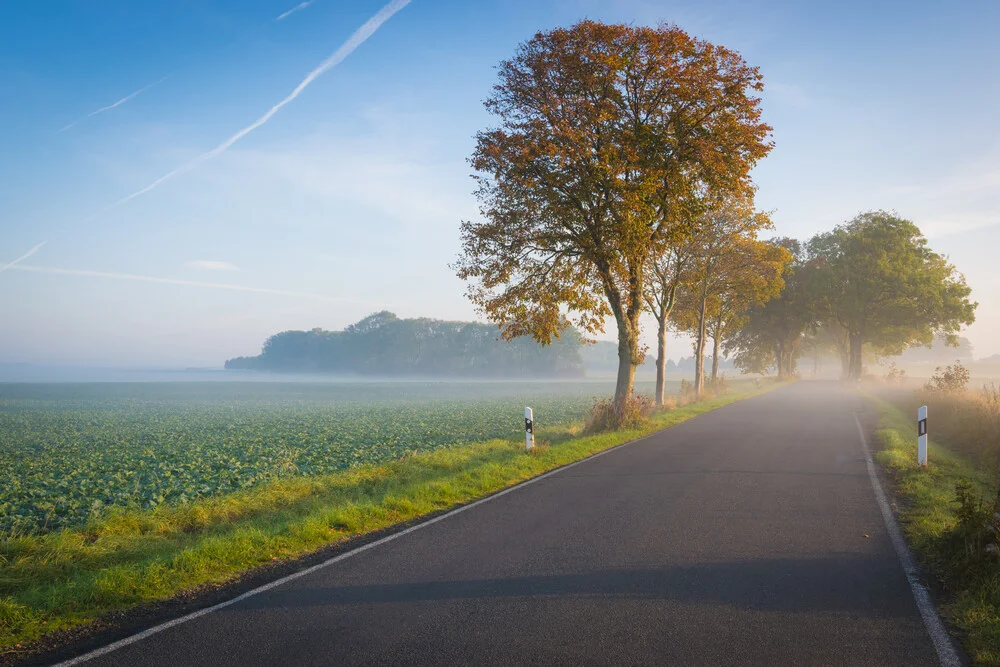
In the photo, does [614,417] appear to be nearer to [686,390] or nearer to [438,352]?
[686,390]

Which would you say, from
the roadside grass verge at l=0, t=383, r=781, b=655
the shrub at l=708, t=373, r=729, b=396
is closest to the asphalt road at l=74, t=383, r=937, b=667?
the roadside grass verge at l=0, t=383, r=781, b=655

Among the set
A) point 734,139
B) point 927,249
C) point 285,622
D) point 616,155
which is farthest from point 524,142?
point 927,249

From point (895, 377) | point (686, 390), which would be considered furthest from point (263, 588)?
point (895, 377)

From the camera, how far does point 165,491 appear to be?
10375 millimetres

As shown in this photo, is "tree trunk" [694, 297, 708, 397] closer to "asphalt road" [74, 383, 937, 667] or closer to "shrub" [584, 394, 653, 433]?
"shrub" [584, 394, 653, 433]

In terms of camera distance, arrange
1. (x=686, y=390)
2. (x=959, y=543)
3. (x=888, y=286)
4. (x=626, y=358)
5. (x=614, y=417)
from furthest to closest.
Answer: (x=888, y=286), (x=686, y=390), (x=626, y=358), (x=614, y=417), (x=959, y=543)

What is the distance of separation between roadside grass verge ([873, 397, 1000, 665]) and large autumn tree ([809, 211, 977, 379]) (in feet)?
130

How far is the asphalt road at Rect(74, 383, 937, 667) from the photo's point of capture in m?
3.98

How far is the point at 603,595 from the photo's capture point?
195 inches

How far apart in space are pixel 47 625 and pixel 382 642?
9.20 ft

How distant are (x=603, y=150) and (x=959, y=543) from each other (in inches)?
502

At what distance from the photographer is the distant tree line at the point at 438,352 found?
119750 millimetres

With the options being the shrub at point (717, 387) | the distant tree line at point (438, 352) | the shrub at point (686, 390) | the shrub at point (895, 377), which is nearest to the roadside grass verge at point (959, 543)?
the shrub at point (686, 390)

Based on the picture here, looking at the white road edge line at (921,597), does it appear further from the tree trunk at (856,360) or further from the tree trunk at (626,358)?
the tree trunk at (856,360)
